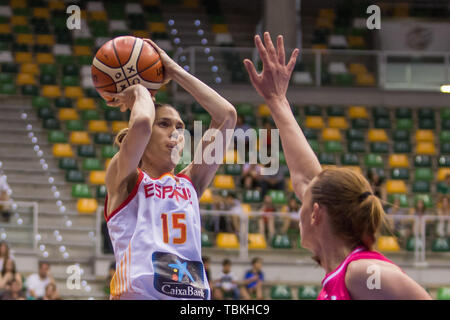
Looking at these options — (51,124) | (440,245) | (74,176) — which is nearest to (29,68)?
(51,124)

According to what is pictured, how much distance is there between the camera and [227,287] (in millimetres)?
8500

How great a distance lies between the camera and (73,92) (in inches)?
501

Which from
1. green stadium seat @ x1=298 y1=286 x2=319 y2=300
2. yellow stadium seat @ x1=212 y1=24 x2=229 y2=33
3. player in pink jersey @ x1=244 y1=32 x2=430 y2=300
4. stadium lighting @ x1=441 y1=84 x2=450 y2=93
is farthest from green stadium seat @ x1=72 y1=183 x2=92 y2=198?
player in pink jersey @ x1=244 y1=32 x2=430 y2=300

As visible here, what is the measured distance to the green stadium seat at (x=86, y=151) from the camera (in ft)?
37.3

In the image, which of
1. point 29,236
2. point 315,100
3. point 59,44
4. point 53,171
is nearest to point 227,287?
point 29,236

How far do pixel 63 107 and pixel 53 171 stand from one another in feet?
5.65

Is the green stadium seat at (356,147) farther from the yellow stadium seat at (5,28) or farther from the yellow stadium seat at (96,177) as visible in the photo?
the yellow stadium seat at (5,28)

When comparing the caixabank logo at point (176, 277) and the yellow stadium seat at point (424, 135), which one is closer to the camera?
the caixabank logo at point (176, 277)

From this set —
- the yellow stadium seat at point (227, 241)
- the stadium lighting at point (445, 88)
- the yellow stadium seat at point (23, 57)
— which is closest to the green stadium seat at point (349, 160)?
the stadium lighting at point (445, 88)

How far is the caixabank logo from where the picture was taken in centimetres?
292

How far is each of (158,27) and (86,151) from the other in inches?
174

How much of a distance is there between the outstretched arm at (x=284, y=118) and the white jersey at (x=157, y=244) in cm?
72

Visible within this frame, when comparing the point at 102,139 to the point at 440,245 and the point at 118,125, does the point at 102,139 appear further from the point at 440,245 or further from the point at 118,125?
the point at 440,245

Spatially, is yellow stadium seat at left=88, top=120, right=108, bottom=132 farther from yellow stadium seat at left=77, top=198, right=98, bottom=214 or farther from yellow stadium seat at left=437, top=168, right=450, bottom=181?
yellow stadium seat at left=437, top=168, right=450, bottom=181
